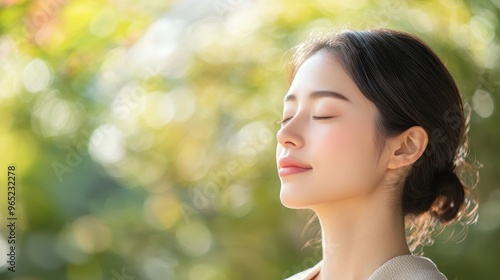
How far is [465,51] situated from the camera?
7.53 ft

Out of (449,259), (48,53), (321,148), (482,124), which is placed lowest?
(449,259)

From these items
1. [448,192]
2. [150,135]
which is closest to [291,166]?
[448,192]

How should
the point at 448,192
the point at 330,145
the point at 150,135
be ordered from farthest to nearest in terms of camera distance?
the point at 150,135, the point at 448,192, the point at 330,145

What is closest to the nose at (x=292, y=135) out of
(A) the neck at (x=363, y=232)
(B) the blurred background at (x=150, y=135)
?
(A) the neck at (x=363, y=232)

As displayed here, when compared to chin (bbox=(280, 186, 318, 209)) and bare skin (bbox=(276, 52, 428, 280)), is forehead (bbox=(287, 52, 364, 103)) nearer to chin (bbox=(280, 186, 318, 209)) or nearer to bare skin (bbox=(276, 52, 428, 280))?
bare skin (bbox=(276, 52, 428, 280))

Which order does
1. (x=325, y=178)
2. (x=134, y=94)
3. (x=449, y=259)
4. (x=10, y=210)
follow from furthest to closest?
(x=134, y=94) → (x=10, y=210) → (x=449, y=259) → (x=325, y=178)

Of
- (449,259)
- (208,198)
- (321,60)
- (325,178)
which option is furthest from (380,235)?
(208,198)

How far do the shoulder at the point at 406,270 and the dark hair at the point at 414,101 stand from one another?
104 millimetres

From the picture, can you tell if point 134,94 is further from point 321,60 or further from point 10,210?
point 321,60

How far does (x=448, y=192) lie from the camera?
4.16 feet

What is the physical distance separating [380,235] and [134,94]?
1536mm

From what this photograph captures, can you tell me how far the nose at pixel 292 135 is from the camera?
3.79 ft

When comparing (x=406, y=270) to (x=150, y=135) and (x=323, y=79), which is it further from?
(x=150, y=135)

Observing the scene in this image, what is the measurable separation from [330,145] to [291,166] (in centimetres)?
7
